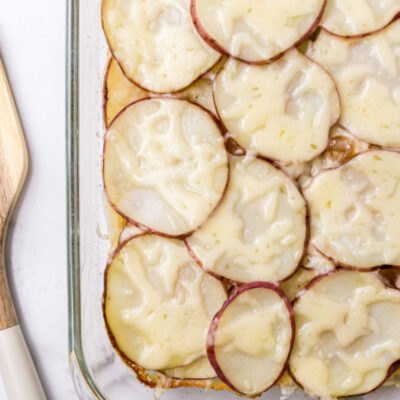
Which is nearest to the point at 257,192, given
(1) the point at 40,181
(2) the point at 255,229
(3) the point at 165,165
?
(2) the point at 255,229

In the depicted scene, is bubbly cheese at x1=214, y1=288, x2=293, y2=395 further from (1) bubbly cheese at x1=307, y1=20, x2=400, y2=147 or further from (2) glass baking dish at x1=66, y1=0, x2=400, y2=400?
(1) bubbly cheese at x1=307, y1=20, x2=400, y2=147

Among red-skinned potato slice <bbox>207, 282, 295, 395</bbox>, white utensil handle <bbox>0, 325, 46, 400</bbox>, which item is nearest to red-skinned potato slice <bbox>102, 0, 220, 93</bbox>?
red-skinned potato slice <bbox>207, 282, 295, 395</bbox>

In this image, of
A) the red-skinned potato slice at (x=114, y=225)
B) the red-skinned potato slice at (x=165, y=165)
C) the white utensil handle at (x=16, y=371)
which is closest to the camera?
the red-skinned potato slice at (x=165, y=165)

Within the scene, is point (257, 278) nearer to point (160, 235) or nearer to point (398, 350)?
point (160, 235)

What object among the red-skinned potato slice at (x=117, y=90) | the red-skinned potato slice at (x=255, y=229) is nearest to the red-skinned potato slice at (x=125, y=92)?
the red-skinned potato slice at (x=117, y=90)

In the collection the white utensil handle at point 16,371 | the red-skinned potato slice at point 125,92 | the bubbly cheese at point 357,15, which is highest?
the bubbly cheese at point 357,15

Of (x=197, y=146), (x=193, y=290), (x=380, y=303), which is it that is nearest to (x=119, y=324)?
(x=193, y=290)

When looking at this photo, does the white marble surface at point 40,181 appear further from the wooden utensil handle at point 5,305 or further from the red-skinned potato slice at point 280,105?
the red-skinned potato slice at point 280,105
